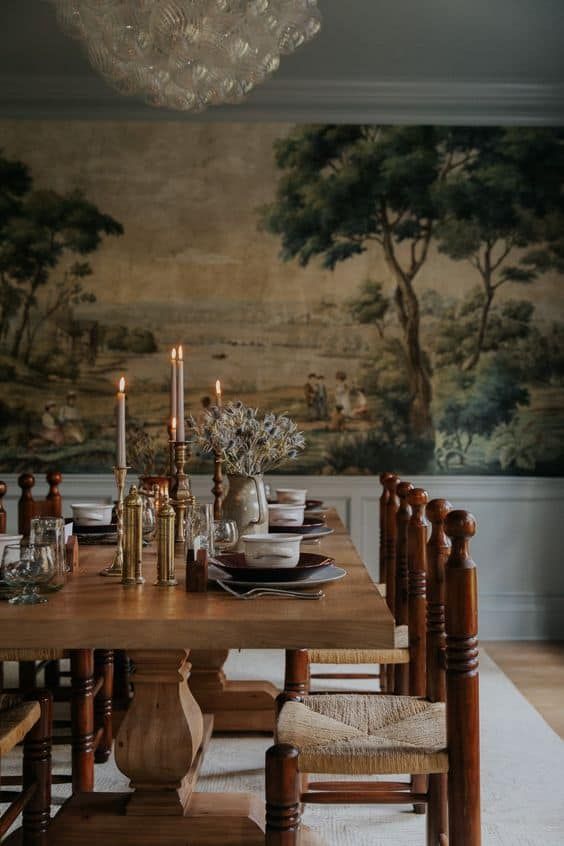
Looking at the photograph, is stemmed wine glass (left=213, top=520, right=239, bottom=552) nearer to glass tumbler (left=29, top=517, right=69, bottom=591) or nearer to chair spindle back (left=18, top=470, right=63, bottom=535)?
glass tumbler (left=29, top=517, right=69, bottom=591)

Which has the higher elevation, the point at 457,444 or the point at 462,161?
the point at 462,161

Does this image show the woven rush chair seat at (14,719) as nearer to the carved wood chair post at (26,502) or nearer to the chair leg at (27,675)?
the chair leg at (27,675)

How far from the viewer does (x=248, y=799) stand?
2691 mm

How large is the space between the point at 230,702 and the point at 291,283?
2.85 metres

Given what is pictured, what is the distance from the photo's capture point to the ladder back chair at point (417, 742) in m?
1.78

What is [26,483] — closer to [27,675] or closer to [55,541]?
[27,675]

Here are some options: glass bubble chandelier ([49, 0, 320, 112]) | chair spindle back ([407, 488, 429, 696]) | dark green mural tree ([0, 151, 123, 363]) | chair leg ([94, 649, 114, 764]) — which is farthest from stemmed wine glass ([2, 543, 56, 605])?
dark green mural tree ([0, 151, 123, 363])

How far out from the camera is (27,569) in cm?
221

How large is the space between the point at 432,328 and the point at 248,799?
3.79 metres

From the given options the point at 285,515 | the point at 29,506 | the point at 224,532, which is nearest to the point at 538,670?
the point at 285,515

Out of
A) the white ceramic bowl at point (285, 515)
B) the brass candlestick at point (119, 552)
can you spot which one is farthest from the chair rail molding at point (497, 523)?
the brass candlestick at point (119, 552)

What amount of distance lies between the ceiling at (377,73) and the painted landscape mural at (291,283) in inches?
4.3

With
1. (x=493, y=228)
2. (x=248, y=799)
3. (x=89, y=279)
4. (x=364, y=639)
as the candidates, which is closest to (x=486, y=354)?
(x=493, y=228)

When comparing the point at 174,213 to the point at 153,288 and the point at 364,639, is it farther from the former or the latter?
the point at 364,639
